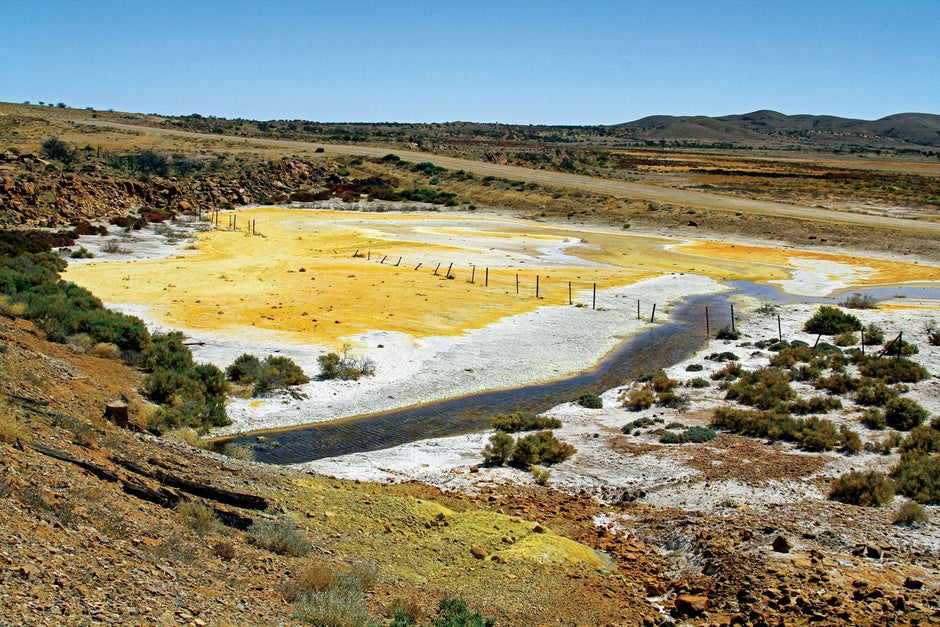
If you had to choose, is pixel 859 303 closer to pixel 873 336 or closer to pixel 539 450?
pixel 873 336

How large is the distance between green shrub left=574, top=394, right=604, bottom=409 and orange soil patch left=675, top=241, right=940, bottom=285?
2769cm

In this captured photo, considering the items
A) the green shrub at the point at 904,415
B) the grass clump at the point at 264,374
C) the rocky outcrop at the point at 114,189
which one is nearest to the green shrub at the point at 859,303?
the green shrub at the point at 904,415

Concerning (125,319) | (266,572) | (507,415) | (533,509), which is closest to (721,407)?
(507,415)

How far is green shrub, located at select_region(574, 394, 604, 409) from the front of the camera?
842 inches

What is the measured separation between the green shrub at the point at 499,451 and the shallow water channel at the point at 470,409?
8.43 ft

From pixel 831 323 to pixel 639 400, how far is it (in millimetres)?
13138

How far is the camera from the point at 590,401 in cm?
2156

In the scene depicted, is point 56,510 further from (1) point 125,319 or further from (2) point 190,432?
(1) point 125,319

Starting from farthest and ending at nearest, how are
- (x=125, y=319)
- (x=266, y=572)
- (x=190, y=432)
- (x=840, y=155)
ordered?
1. (x=840, y=155)
2. (x=125, y=319)
3. (x=190, y=432)
4. (x=266, y=572)

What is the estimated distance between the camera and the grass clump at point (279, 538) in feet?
33.2

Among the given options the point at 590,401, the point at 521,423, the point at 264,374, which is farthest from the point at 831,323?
the point at 264,374

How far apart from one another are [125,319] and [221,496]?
14.5 metres

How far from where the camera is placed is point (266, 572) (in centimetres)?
927

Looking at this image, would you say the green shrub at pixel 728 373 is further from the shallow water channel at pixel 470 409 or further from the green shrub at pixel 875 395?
the green shrub at pixel 875 395
